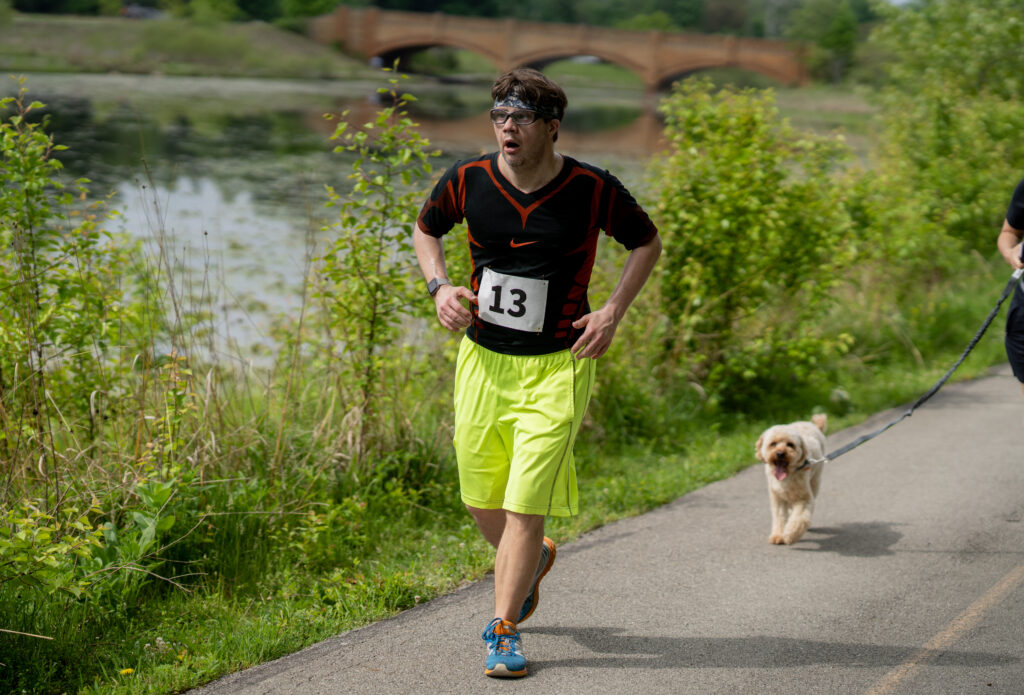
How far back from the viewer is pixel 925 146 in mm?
13758

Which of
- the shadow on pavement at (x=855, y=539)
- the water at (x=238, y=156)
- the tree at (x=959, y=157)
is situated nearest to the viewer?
the shadow on pavement at (x=855, y=539)

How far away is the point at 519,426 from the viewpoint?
383 centimetres

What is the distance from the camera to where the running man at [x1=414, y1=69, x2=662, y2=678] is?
3.71 metres

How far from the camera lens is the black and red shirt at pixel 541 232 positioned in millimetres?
3719

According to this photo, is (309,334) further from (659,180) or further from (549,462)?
(549,462)

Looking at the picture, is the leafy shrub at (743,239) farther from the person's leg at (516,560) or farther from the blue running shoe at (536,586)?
the person's leg at (516,560)

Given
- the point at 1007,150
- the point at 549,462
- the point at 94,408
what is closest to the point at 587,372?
the point at 549,462

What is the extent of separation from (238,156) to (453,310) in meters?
22.3

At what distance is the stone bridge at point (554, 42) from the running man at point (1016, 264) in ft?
197

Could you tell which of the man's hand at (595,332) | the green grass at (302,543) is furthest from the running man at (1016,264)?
the man's hand at (595,332)

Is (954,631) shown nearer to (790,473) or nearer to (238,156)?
(790,473)

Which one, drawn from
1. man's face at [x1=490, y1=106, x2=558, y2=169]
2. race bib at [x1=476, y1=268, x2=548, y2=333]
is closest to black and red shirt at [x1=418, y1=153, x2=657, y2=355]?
race bib at [x1=476, y1=268, x2=548, y2=333]

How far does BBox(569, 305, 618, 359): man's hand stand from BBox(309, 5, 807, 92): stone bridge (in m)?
61.6

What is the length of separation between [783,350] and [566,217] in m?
5.18
